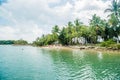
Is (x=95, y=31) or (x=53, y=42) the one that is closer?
(x=95, y=31)

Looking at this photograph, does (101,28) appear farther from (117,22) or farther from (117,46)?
(117,46)

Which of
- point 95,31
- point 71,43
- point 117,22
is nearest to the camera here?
point 117,22

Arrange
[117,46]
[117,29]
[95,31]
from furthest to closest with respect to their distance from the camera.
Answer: [95,31] < [117,29] < [117,46]

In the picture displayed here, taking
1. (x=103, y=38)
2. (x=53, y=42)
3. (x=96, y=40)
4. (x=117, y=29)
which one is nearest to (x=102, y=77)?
(x=117, y=29)

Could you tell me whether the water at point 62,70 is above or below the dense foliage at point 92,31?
below

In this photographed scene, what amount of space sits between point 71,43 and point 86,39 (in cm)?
1109

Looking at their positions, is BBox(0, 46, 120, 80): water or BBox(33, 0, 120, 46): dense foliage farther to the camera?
BBox(33, 0, 120, 46): dense foliage

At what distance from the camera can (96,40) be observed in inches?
4156

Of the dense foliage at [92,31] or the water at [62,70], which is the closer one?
the water at [62,70]

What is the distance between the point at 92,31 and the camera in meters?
96.4

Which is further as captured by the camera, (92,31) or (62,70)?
(92,31)

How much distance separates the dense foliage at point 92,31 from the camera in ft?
267

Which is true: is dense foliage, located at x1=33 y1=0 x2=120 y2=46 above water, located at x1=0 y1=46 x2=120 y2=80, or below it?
above

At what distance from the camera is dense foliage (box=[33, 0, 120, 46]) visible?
81.4 metres
